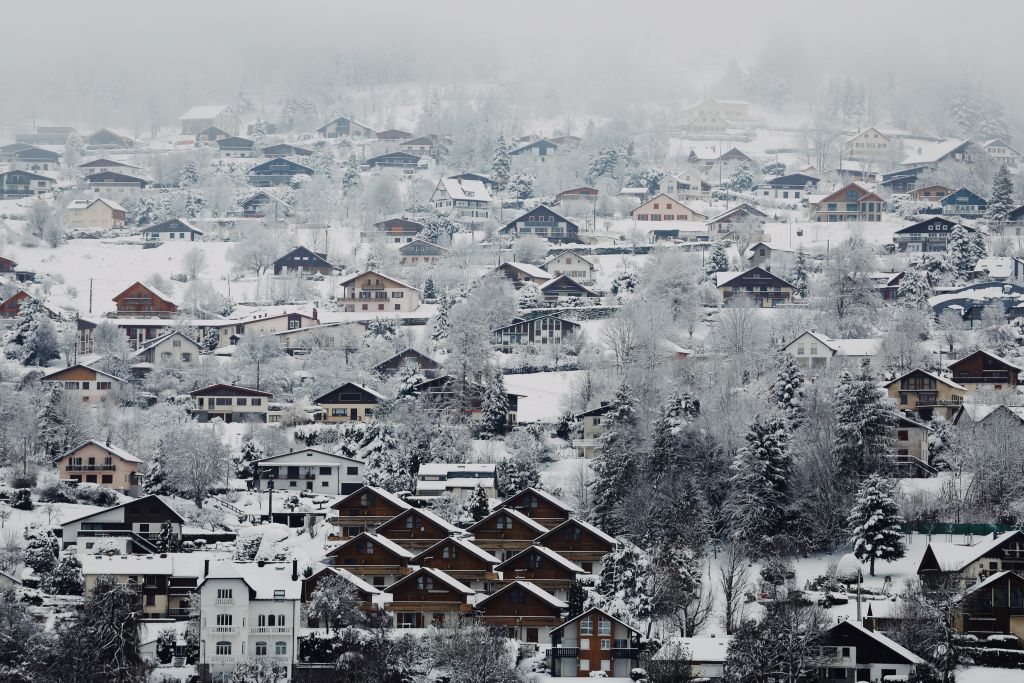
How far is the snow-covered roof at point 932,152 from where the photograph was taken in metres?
108

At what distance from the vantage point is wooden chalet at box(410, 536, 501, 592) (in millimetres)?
51281

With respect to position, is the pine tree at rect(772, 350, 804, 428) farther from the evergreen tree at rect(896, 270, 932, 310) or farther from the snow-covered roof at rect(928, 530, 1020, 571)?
the evergreen tree at rect(896, 270, 932, 310)

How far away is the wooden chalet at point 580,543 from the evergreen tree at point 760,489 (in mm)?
3428

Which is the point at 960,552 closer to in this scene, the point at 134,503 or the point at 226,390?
the point at 134,503

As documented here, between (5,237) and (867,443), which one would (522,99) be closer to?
(5,237)

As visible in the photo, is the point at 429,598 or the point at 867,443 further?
the point at 867,443

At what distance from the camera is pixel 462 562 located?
169 feet

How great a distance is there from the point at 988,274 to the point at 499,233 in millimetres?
22807

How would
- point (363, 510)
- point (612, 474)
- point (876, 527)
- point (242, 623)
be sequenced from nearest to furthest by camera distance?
1. point (242, 623)
2. point (876, 527)
3. point (612, 474)
4. point (363, 510)

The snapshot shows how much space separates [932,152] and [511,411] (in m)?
53.7

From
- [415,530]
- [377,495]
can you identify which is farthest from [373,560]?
[377,495]

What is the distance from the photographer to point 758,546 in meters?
51.2

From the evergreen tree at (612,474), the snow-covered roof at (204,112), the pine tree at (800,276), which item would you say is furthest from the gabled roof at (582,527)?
the snow-covered roof at (204,112)

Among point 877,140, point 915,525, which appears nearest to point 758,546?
point 915,525
